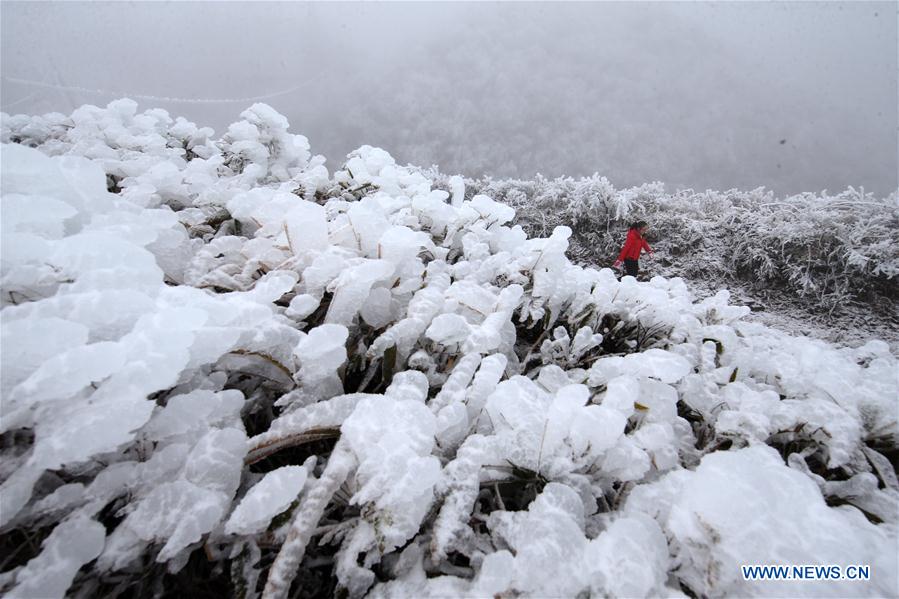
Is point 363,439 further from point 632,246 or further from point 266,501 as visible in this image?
point 632,246

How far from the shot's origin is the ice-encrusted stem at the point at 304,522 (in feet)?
1.87

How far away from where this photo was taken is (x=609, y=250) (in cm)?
645

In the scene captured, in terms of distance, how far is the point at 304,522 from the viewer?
61 cm

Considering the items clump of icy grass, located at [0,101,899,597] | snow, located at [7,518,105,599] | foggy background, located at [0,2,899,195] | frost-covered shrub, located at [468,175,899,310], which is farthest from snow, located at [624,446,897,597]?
foggy background, located at [0,2,899,195]

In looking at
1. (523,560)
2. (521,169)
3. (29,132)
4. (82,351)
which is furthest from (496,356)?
(521,169)

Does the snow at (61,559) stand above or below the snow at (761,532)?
below

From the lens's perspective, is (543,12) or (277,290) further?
(543,12)

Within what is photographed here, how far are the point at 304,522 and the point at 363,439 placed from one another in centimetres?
14

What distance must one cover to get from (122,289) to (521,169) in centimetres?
3708

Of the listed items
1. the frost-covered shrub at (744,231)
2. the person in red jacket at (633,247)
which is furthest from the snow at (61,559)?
the frost-covered shrub at (744,231)

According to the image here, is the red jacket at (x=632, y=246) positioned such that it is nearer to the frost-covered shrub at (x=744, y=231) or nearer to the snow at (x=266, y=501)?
the frost-covered shrub at (x=744, y=231)

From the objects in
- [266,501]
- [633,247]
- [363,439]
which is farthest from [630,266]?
[266,501]

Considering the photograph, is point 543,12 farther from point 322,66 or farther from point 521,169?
point 521,169

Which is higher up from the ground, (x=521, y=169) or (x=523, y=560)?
(x=523, y=560)
